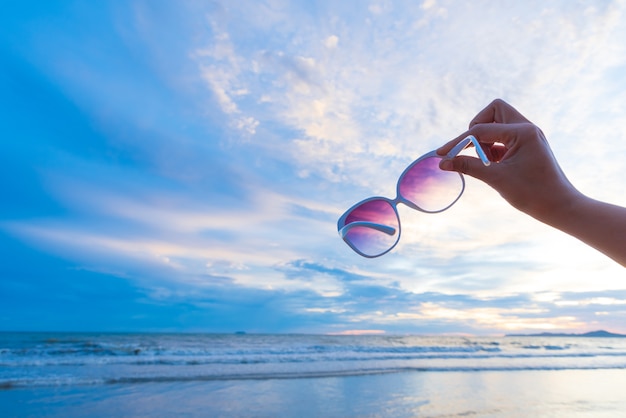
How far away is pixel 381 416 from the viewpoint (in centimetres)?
702

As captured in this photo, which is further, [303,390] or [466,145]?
[303,390]

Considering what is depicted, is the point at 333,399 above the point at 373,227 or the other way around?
the other way around

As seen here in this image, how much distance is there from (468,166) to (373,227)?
100 centimetres

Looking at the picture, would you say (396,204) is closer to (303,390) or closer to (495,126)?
(495,126)

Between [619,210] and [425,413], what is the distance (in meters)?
7.04

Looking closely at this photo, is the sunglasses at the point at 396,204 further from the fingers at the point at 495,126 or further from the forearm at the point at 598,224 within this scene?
the forearm at the point at 598,224

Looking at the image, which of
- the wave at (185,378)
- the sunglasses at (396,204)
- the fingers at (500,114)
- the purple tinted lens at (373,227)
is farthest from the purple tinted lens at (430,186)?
the wave at (185,378)

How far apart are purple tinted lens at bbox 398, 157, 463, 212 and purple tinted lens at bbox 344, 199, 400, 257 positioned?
15 centimetres

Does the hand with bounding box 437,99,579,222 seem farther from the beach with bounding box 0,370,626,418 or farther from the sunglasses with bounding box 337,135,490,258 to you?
the beach with bounding box 0,370,626,418

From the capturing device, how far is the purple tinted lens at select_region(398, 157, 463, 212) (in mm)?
2555

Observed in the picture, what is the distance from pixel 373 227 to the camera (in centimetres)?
255

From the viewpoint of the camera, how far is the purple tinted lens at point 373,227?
2.50 metres

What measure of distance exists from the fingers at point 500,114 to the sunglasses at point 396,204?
0.57 m

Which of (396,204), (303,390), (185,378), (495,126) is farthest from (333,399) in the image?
(495,126)
